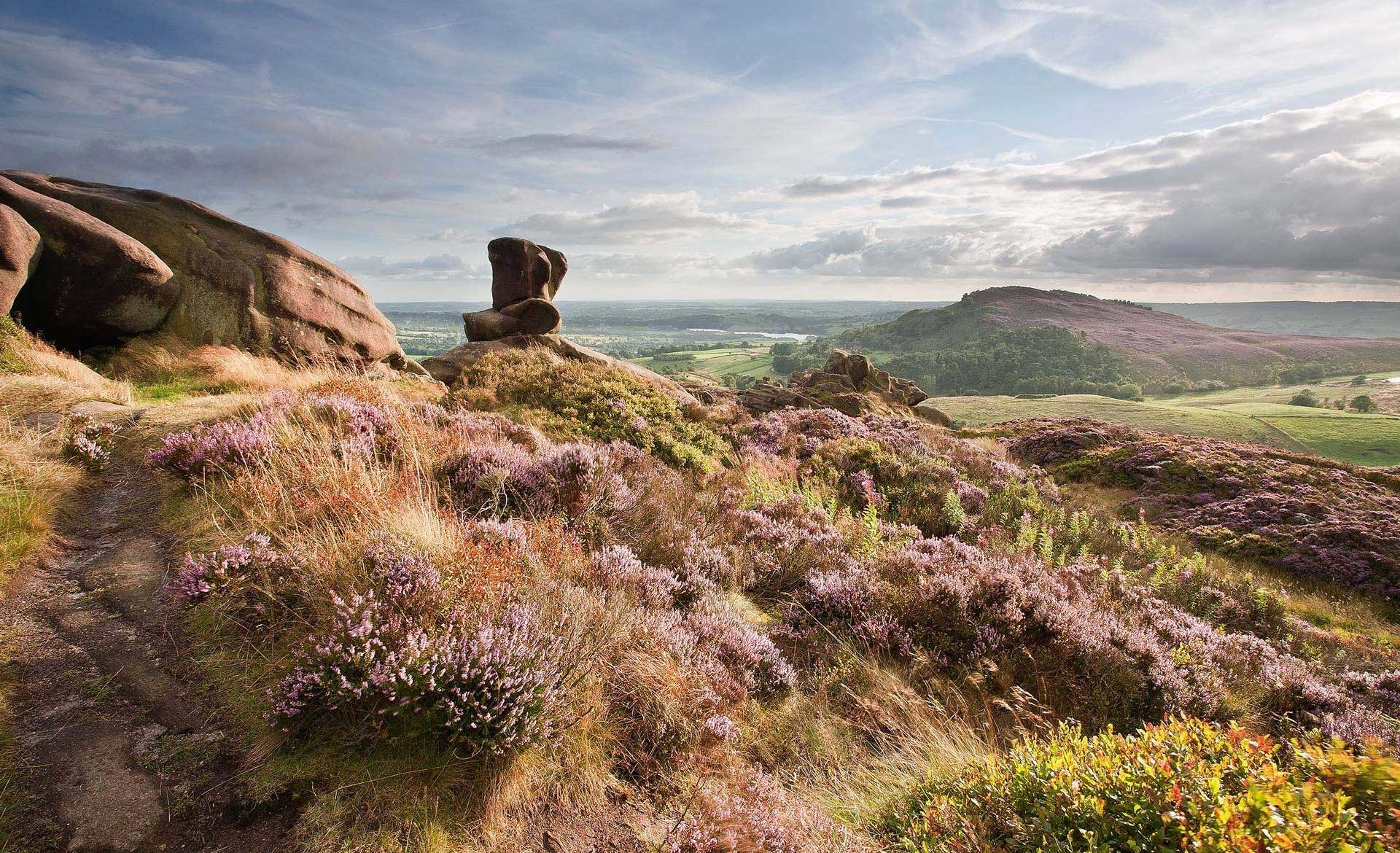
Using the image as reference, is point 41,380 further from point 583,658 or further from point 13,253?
point 583,658

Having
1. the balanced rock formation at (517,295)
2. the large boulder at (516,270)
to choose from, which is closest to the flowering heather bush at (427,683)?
the balanced rock formation at (517,295)

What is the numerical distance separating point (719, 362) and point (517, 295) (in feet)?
350

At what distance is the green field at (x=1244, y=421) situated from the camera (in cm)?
3900

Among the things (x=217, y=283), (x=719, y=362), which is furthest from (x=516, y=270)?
(x=719, y=362)

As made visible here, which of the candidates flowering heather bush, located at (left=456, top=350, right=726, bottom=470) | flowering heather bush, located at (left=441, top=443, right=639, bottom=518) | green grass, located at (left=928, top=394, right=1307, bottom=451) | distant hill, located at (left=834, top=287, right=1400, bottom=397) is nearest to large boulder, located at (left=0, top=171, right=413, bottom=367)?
flowering heather bush, located at (left=456, top=350, right=726, bottom=470)

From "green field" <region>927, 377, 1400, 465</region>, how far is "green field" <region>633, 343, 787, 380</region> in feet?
175

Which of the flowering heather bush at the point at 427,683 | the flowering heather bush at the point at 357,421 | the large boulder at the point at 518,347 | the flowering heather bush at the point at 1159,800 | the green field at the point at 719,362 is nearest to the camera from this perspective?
the flowering heather bush at the point at 1159,800

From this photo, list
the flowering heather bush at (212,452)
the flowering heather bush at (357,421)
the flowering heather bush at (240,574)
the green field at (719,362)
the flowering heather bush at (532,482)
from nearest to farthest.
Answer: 1. the flowering heather bush at (240,574)
2. the flowering heather bush at (212,452)
3. the flowering heather bush at (532,482)
4. the flowering heather bush at (357,421)
5. the green field at (719,362)

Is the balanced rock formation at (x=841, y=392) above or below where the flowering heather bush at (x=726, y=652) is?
above

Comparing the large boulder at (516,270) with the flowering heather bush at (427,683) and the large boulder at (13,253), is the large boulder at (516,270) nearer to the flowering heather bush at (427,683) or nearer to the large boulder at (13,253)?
the large boulder at (13,253)

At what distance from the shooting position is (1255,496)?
17.4 m

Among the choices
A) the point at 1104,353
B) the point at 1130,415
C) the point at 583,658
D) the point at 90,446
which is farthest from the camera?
the point at 1104,353

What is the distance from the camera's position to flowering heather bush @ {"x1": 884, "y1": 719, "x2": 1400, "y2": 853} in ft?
7.27

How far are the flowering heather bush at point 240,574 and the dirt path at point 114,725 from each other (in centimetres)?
37
